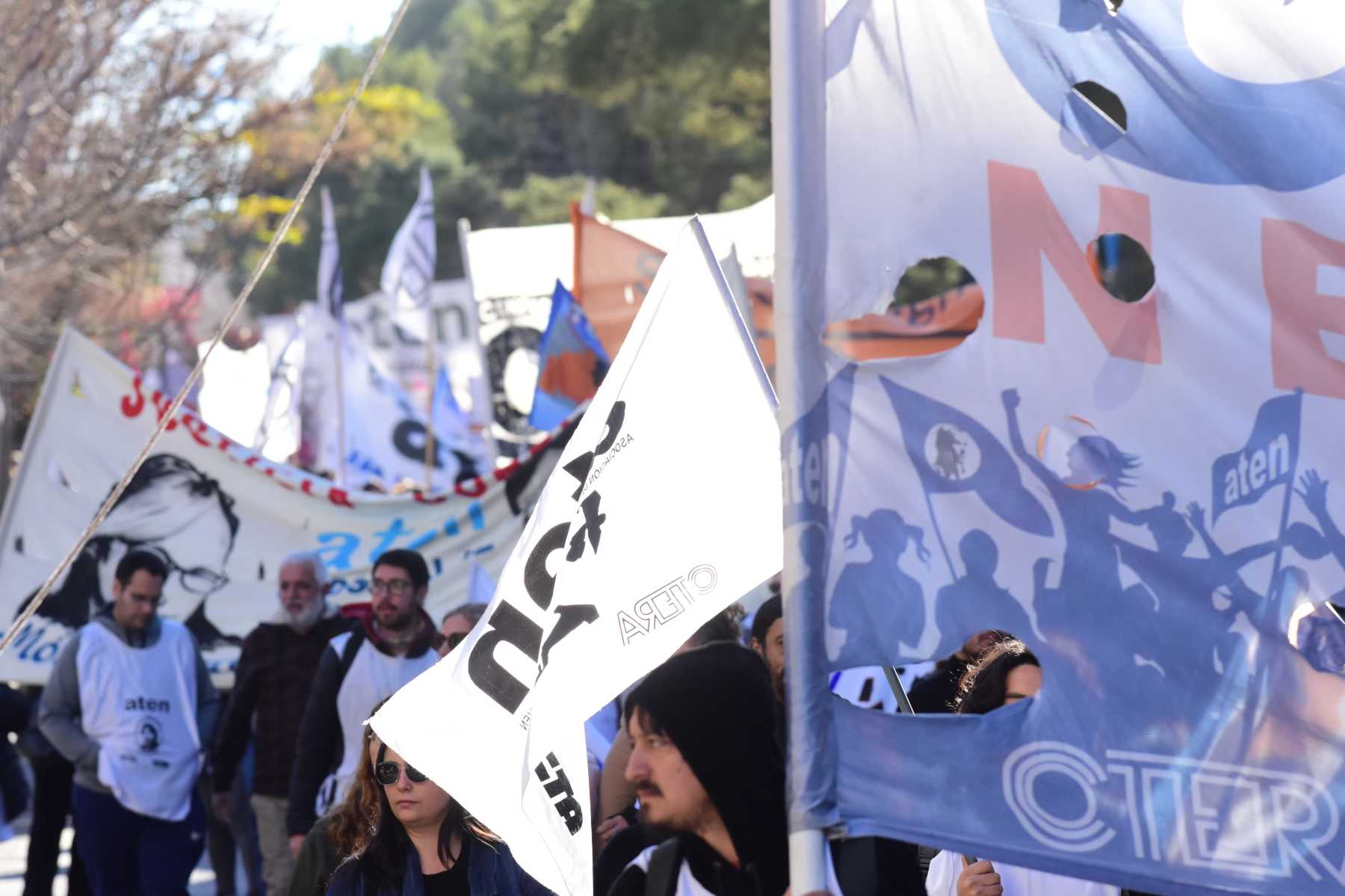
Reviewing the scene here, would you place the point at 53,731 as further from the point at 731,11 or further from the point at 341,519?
the point at 731,11

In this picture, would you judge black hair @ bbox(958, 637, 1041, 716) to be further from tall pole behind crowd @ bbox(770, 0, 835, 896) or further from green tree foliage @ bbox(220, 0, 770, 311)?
green tree foliage @ bbox(220, 0, 770, 311)

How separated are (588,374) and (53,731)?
4084 millimetres

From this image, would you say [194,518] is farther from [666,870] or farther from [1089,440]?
[1089,440]

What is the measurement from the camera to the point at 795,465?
2.78 meters

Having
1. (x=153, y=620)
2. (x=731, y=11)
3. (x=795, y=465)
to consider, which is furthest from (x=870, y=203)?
(x=731, y=11)

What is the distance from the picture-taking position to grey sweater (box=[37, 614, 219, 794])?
7.08 m

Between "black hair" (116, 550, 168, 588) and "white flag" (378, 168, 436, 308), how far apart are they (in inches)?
400

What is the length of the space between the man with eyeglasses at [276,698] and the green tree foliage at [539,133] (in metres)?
9.17

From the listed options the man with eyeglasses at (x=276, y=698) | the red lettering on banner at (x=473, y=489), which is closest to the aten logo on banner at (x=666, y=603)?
the man with eyeglasses at (x=276, y=698)

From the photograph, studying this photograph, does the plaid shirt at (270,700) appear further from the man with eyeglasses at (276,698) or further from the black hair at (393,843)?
the black hair at (393,843)

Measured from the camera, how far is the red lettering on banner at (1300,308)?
107 inches

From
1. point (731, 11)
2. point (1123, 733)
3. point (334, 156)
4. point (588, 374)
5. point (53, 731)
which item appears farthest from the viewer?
point (334, 156)

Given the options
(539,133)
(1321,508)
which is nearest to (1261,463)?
(1321,508)

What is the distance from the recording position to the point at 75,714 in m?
7.24
